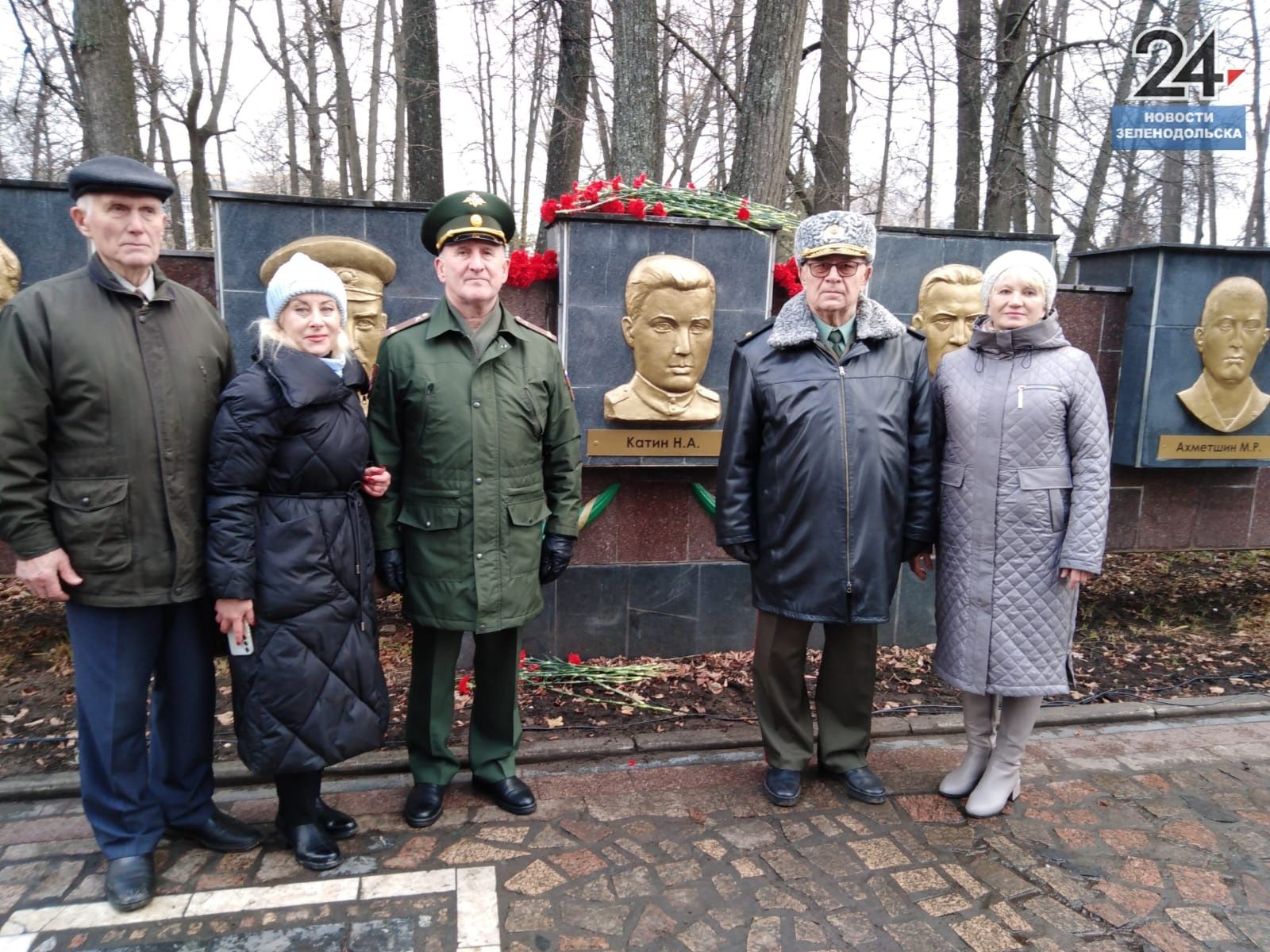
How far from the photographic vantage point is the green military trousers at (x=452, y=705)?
2963mm

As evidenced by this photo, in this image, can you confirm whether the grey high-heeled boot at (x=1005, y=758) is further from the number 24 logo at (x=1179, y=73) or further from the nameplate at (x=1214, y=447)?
the number 24 logo at (x=1179, y=73)

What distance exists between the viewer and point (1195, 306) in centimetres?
480

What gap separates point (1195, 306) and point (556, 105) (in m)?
5.55

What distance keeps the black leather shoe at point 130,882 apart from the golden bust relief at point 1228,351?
5.05m

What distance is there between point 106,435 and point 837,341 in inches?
85.9

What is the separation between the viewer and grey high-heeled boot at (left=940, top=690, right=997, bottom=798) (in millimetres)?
3178

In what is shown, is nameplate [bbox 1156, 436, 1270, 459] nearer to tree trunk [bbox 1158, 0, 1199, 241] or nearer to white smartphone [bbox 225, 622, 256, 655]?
white smartphone [bbox 225, 622, 256, 655]

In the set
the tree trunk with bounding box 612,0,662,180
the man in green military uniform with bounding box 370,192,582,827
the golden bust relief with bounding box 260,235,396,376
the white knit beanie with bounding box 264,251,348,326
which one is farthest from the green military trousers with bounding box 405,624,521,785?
the tree trunk with bounding box 612,0,662,180

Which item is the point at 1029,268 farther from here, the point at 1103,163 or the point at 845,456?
the point at 1103,163

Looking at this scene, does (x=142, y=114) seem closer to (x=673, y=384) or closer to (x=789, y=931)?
(x=673, y=384)

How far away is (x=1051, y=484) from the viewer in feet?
9.39

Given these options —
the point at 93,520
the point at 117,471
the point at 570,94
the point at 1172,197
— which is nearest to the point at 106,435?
the point at 117,471

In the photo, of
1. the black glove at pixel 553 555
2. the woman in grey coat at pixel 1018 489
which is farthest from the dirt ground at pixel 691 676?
the woman in grey coat at pixel 1018 489

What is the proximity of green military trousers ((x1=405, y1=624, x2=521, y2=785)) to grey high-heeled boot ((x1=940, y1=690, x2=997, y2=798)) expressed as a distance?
1.55 metres
